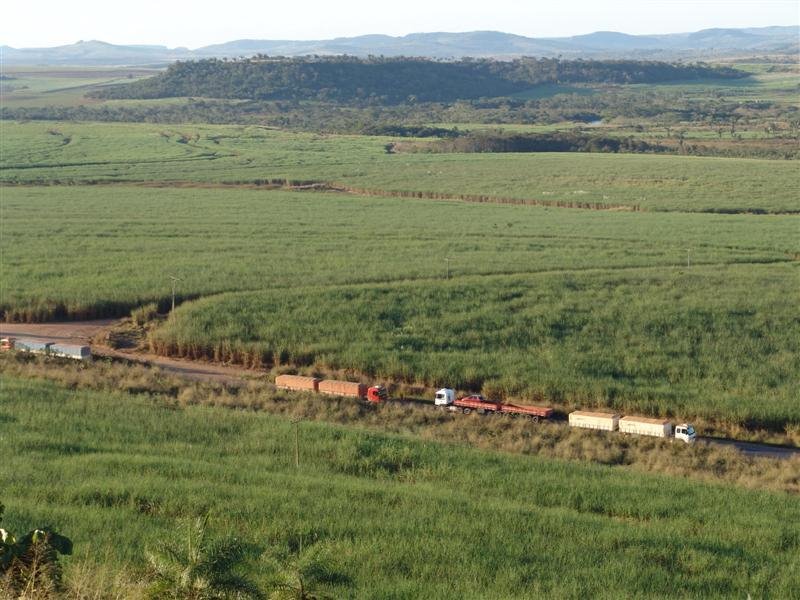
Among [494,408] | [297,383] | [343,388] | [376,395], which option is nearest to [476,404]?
[494,408]

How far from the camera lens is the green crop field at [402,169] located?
72.8 m

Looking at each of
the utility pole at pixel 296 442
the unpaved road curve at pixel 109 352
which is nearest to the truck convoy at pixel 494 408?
the unpaved road curve at pixel 109 352

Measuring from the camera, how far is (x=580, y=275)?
42.0 m

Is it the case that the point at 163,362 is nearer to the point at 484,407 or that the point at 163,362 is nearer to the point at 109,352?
the point at 109,352

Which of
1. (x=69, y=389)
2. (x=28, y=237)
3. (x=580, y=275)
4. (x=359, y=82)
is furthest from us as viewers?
(x=359, y=82)

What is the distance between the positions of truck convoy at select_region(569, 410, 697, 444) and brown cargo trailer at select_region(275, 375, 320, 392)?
6.72 meters

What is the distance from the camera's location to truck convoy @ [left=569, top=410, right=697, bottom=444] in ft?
77.4

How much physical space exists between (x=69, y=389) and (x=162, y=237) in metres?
27.9

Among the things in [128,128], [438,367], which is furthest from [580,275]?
[128,128]

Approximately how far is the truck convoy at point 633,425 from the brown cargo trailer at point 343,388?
5357mm

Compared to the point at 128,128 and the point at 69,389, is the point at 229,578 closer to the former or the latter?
the point at 69,389

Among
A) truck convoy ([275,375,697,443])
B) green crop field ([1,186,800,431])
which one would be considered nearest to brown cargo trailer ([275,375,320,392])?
truck convoy ([275,375,697,443])

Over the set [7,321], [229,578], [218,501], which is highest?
[229,578]

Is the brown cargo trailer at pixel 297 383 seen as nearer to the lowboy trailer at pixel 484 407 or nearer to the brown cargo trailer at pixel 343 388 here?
the brown cargo trailer at pixel 343 388
